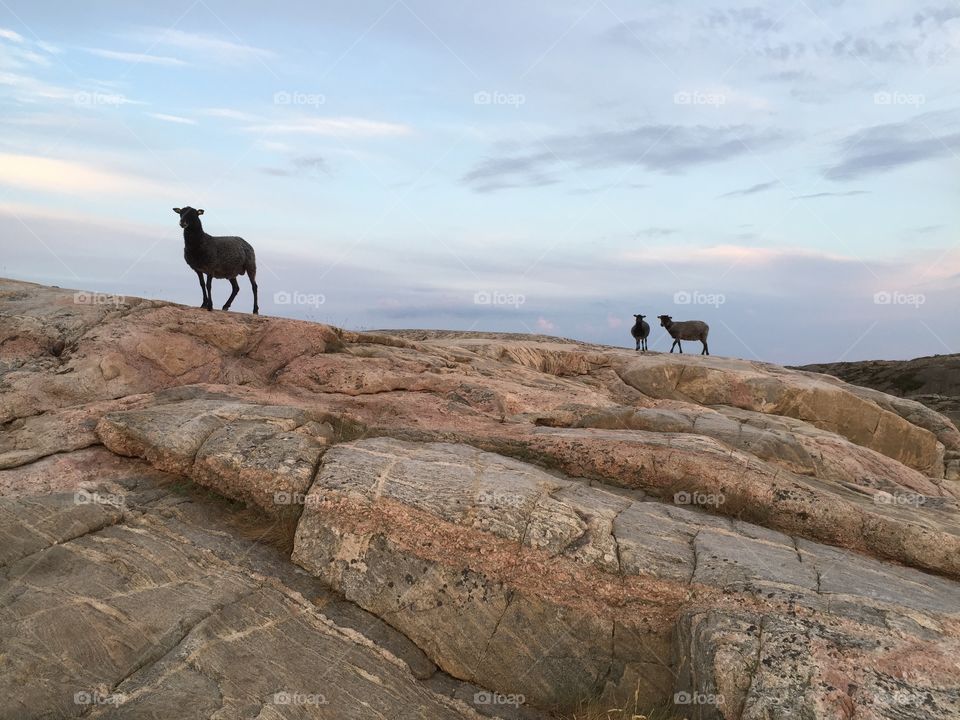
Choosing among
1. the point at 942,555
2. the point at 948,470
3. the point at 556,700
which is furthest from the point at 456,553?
the point at 948,470

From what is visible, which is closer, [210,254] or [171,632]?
[171,632]

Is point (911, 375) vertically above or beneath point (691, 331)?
beneath

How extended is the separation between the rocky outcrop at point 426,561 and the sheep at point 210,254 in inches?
120

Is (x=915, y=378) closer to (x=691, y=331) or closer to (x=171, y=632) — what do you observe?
(x=691, y=331)

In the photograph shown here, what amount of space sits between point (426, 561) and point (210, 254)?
979cm

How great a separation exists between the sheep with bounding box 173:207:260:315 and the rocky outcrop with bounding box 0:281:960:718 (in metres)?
3.04

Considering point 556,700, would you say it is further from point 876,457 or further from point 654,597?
point 876,457

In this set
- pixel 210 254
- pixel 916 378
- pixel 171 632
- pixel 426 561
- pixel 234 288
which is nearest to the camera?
pixel 171 632

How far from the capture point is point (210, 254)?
14.2 meters

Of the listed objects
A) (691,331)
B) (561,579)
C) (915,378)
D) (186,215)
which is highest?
(186,215)

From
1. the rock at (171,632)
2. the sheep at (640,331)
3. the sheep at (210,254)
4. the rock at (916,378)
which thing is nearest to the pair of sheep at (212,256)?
the sheep at (210,254)

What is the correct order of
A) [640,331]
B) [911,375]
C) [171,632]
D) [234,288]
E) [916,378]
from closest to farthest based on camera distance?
[171,632] < [234,288] < [640,331] < [916,378] < [911,375]

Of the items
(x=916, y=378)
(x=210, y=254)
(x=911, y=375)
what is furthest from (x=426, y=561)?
(x=911, y=375)

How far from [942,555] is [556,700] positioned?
18.6ft
